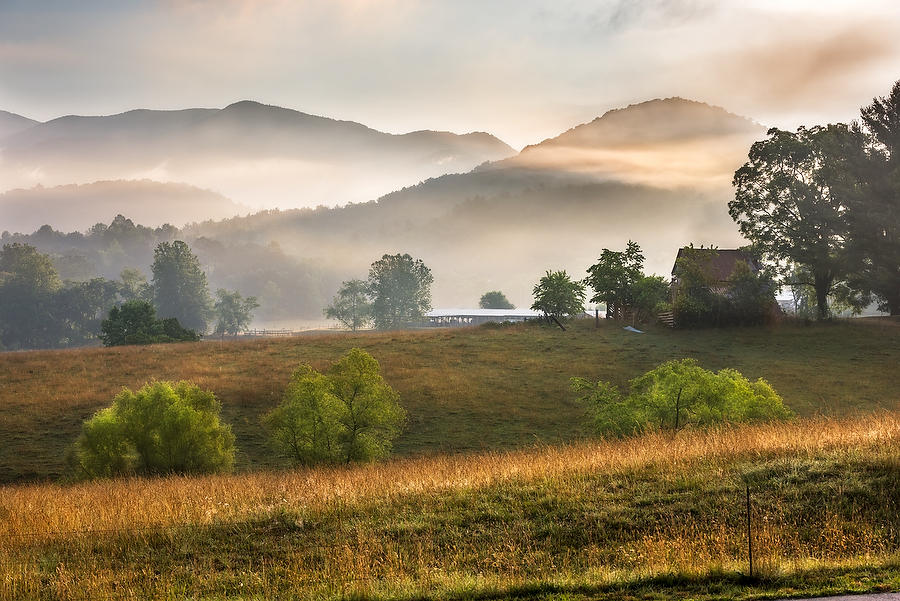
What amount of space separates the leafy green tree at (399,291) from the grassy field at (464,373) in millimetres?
100676

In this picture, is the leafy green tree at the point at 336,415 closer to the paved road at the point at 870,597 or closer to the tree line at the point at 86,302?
the paved road at the point at 870,597

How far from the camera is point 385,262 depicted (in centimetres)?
19025

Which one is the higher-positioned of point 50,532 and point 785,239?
point 785,239

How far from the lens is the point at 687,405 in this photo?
31.3 m

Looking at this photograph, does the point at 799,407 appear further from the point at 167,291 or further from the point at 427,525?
the point at 167,291

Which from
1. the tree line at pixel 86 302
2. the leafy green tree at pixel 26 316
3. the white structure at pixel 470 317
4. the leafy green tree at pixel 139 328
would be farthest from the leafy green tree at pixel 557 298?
the leafy green tree at pixel 26 316

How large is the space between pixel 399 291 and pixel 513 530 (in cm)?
16885

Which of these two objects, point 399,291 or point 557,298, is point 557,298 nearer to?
point 557,298

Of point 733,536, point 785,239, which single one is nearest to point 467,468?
point 733,536

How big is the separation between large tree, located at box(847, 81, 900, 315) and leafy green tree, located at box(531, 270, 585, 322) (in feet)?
91.6

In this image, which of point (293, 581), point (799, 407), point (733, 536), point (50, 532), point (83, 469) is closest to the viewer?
point (293, 581)

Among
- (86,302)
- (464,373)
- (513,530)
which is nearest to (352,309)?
(86,302)

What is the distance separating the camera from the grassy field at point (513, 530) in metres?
14.0

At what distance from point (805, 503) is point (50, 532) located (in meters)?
18.9
